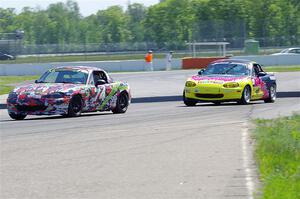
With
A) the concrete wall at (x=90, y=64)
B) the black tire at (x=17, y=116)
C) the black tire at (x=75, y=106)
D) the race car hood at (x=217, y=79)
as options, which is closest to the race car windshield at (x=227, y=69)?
the race car hood at (x=217, y=79)

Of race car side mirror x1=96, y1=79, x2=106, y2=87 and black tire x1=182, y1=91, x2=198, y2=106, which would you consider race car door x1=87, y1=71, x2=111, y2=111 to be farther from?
black tire x1=182, y1=91, x2=198, y2=106

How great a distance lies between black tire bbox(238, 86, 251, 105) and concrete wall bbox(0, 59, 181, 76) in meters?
27.3

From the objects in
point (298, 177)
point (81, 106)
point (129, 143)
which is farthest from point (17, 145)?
point (81, 106)

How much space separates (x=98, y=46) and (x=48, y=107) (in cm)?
4520

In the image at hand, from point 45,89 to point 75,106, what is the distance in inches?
33.6

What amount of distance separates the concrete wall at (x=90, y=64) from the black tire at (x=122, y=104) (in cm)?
2888

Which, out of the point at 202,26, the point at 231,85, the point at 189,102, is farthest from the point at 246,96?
the point at 202,26

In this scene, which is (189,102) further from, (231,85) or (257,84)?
(257,84)

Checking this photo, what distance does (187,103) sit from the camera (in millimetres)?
24078

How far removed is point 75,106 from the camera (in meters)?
19.5

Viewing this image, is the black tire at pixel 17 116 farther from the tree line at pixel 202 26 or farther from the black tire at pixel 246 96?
the tree line at pixel 202 26

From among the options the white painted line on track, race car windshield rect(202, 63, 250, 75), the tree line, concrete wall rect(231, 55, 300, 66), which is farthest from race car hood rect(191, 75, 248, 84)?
the tree line

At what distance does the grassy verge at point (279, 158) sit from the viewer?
9000 mm

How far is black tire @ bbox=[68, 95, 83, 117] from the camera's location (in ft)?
63.3
